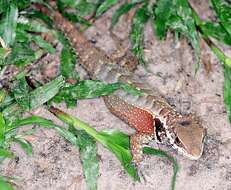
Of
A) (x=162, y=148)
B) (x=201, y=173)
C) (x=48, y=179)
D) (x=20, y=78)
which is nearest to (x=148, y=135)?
(x=162, y=148)

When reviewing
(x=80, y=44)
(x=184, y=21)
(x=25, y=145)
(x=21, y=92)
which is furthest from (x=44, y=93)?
(x=184, y=21)

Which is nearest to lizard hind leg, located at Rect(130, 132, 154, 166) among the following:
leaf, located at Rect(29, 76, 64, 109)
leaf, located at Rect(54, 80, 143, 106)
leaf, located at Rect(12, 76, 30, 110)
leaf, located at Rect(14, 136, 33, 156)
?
leaf, located at Rect(54, 80, 143, 106)

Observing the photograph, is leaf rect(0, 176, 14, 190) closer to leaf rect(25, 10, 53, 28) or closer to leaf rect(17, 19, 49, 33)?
leaf rect(17, 19, 49, 33)

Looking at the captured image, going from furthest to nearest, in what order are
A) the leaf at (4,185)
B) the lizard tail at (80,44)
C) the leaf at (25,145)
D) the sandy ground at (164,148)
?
1. the lizard tail at (80,44)
2. the sandy ground at (164,148)
3. the leaf at (25,145)
4. the leaf at (4,185)

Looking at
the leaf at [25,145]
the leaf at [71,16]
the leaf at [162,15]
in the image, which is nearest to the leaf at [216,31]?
the leaf at [162,15]

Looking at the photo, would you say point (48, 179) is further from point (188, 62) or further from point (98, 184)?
point (188, 62)

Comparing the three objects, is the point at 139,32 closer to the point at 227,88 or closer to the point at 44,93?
the point at 227,88

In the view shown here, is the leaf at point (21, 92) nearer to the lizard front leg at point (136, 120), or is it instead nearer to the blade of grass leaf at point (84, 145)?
the blade of grass leaf at point (84, 145)
